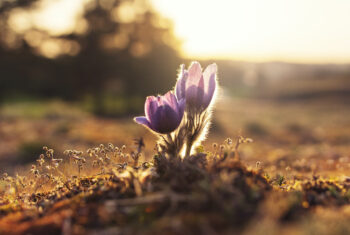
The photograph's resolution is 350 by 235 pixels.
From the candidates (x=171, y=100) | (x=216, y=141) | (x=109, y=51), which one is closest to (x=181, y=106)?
(x=171, y=100)

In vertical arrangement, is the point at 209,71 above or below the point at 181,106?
above

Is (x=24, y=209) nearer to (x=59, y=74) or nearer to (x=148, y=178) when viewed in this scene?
(x=148, y=178)

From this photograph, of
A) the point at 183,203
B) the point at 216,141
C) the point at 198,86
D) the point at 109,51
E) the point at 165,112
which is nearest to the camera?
the point at 183,203

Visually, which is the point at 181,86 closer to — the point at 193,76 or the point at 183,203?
the point at 193,76

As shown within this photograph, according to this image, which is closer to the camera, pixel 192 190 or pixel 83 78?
pixel 192 190

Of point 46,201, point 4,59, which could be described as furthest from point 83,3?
point 46,201

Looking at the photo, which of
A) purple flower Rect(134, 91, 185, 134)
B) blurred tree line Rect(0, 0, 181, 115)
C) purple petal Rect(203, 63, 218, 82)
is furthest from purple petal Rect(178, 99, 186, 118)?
blurred tree line Rect(0, 0, 181, 115)
